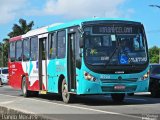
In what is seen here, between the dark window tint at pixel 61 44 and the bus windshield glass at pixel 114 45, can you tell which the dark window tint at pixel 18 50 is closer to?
the dark window tint at pixel 61 44

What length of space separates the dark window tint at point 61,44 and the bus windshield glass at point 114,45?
1.88 m

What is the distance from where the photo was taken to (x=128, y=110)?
15.7 m

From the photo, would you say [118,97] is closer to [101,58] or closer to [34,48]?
[101,58]

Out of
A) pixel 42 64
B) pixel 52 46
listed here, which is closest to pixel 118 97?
pixel 52 46

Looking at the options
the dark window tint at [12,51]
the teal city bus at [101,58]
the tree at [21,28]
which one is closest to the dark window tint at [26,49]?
the dark window tint at [12,51]

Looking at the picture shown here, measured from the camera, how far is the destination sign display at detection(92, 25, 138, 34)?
1797 centimetres

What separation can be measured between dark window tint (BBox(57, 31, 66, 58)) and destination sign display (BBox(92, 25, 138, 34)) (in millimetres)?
A: 1961

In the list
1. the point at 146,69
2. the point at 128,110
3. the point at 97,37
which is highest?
the point at 97,37

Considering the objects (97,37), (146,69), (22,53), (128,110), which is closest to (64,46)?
(97,37)

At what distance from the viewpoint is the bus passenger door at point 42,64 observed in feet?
72.5

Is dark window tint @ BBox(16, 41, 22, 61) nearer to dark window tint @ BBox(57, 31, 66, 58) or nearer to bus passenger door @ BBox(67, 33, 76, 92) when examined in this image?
dark window tint @ BBox(57, 31, 66, 58)

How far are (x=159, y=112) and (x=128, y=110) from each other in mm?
1276

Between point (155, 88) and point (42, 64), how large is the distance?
5483 mm

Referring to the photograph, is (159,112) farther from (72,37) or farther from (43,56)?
(43,56)
